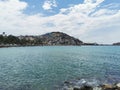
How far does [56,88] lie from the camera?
31094 millimetres

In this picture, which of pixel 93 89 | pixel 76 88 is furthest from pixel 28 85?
pixel 93 89

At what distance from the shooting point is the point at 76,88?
28703 millimetres

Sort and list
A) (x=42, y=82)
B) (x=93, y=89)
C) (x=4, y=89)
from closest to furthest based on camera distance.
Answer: (x=93, y=89), (x=4, y=89), (x=42, y=82)

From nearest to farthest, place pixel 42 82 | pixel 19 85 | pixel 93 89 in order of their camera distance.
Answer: pixel 93 89 < pixel 19 85 < pixel 42 82

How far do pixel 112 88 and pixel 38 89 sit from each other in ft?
34.5

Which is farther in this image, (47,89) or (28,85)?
(28,85)

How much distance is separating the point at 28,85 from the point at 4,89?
162 inches

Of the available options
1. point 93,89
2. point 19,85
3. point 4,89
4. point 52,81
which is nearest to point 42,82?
point 52,81

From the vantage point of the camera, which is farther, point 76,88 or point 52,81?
point 52,81

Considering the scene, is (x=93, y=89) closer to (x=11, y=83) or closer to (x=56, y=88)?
(x=56, y=88)

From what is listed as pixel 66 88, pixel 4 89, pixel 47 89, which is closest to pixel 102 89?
pixel 66 88

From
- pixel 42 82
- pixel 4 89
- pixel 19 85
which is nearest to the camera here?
pixel 4 89

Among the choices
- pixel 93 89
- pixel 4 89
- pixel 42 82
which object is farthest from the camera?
pixel 42 82

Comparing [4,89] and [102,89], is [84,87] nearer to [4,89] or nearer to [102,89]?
[102,89]
